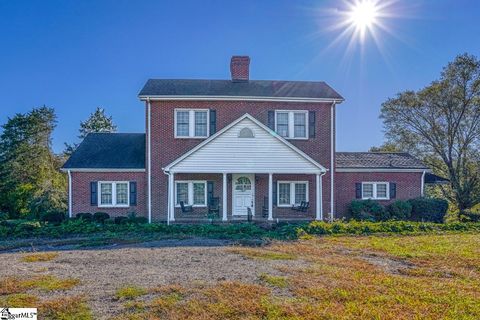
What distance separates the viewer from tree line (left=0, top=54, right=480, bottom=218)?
2592 cm

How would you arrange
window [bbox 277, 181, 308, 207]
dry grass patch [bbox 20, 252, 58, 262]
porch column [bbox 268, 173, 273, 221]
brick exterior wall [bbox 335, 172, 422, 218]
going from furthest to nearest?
brick exterior wall [bbox 335, 172, 422, 218] < window [bbox 277, 181, 308, 207] < porch column [bbox 268, 173, 273, 221] < dry grass patch [bbox 20, 252, 58, 262]

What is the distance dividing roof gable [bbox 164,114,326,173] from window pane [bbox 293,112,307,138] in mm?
2314

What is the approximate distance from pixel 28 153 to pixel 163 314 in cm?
3237

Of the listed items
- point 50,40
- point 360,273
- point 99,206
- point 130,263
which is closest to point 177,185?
point 99,206

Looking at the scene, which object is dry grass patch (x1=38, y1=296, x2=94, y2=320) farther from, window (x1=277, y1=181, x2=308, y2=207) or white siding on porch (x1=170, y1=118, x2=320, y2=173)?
window (x1=277, y1=181, x2=308, y2=207)

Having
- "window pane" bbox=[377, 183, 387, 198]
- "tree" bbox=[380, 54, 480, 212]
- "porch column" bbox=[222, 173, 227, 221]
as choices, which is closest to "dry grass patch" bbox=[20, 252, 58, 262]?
"porch column" bbox=[222, 173, 227, 221]

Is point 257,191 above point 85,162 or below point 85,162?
below

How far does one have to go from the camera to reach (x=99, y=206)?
19672 mm

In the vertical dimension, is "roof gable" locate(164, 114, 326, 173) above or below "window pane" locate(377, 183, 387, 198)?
above

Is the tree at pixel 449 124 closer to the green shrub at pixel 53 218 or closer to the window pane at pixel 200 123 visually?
the window pane at pixel 200 123

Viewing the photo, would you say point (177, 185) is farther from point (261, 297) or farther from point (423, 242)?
point (261, 297)

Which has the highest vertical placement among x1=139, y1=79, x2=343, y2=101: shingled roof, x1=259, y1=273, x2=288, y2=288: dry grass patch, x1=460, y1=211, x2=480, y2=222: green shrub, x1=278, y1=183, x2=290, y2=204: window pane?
x1=139, y1=79, x2=343, y2=101: shingled roof

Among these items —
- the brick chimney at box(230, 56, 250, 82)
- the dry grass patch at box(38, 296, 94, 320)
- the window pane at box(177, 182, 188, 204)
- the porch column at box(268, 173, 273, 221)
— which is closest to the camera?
the dry grass patch at box(38, 296, 94, 320)

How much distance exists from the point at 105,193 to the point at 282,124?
10250 millimetres
